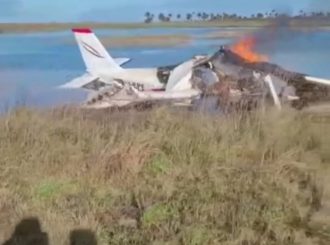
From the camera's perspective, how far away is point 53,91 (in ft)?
39.0

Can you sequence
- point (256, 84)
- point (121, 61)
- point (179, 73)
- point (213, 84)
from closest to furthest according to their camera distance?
1. point (256, 84)
2. point (213, 84)
3. point (179, 73)
4. point (121, 61)

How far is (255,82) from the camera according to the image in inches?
409

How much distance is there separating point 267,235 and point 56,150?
2651 millimetres

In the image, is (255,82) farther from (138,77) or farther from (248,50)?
(138,77)

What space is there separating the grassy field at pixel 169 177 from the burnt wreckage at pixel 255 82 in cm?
189

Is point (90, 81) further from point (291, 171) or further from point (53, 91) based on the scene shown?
point (291, 171)

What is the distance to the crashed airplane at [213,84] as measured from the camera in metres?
9.97

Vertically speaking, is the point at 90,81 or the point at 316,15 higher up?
the point at 316,15

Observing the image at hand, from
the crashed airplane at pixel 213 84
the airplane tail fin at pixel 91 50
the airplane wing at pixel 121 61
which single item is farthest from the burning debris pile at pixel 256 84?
the airplane tail fin at pixel 91 50

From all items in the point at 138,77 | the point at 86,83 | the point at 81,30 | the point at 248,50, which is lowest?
the point at 86,83

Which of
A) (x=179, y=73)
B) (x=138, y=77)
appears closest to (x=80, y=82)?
(x=138, y=77)

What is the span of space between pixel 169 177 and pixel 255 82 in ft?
15.9

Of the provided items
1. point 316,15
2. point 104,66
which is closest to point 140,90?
point 104,66

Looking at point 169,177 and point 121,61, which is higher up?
point 169,177
